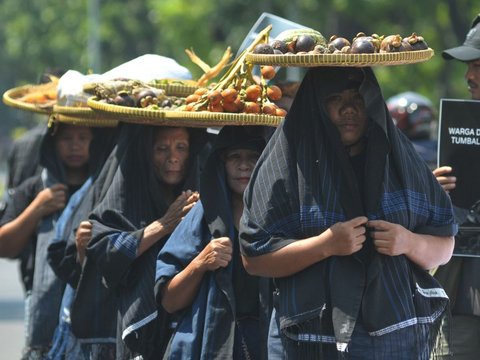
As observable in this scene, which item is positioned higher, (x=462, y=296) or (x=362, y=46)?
(x=362, y=46)

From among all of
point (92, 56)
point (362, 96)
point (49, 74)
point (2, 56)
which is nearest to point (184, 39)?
point (92, 56)

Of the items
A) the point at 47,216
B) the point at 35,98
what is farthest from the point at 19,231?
the point at 35,98

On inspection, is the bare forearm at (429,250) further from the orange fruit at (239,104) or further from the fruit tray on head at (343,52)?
the orange fruit at (239,104)

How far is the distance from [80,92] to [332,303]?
9.26 ft

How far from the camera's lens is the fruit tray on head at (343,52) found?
5129 millimetres

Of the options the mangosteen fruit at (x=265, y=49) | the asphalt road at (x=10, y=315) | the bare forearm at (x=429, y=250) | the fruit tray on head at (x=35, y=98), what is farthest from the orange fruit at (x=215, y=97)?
the asphalt road at (x=10, y=315)

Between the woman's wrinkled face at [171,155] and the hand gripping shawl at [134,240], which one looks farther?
the woman's wrinkled face at [171,155]

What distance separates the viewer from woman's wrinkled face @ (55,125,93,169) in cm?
820

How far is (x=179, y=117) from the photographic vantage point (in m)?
6.25

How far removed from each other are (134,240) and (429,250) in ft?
5.69

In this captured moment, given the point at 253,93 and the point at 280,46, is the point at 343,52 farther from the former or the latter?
the point at 253,93

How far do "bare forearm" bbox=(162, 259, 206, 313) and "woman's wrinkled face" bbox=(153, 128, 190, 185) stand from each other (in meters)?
0.85

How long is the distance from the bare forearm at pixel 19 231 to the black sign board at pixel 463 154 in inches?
107

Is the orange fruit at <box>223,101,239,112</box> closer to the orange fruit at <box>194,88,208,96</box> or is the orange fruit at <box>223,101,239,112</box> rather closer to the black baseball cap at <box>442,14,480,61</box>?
the orange fruit at <box>194,88,208,96</box>
